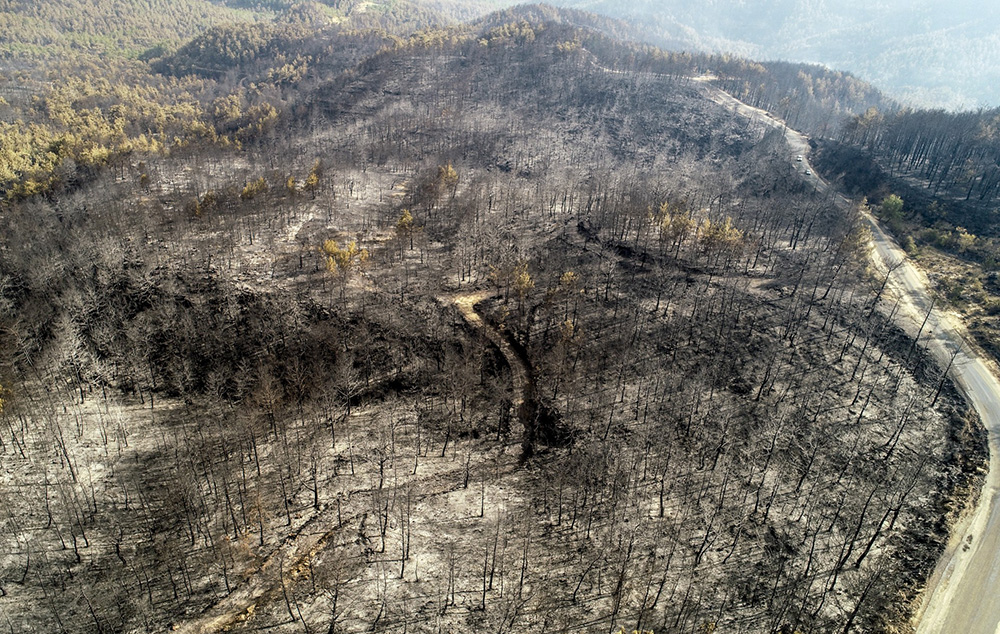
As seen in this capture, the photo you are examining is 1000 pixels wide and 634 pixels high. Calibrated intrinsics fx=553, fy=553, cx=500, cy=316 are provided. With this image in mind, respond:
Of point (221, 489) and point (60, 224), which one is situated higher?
point (60, 224)

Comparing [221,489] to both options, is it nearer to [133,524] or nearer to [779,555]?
[133,524]

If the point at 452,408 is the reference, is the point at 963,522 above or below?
above

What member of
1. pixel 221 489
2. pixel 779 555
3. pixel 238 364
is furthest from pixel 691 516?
pixel 238 364

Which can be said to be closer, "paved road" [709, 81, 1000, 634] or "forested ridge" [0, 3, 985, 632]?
"paved road" [709, 81, 1000, 634]

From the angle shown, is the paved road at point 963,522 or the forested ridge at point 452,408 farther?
A: the forested ridge at point 452,408

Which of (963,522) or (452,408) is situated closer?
(963,522)
